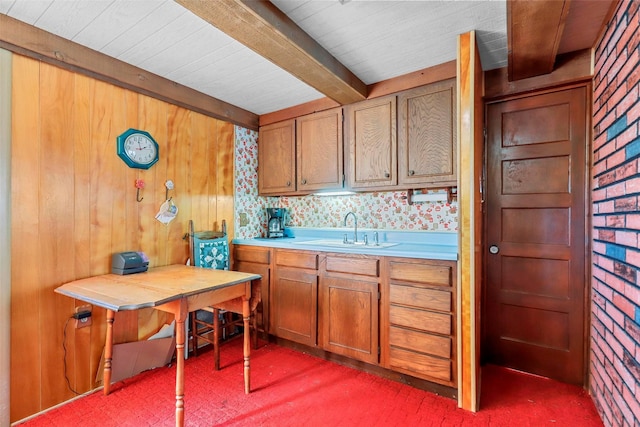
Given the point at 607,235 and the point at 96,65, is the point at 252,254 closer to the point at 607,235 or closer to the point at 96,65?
the point at 96,65

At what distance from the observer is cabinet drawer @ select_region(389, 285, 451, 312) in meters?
1.99

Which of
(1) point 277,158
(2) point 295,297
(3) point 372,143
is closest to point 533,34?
(3) point 372,143

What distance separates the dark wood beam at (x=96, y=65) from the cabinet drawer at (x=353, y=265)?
1.78 m

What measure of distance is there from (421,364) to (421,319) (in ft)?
0.99

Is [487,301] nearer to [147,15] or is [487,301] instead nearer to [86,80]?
[147,15]

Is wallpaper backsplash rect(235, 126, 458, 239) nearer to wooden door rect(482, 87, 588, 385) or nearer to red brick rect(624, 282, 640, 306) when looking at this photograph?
wooden door rect(482, 87, 588, 385)

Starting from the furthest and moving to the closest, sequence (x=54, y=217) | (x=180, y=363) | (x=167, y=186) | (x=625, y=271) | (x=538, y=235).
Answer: (x=167, y=186)
(x=538, y=235)
(x=54, y=217)
(x=180, y=363)
(x=625, y=271)

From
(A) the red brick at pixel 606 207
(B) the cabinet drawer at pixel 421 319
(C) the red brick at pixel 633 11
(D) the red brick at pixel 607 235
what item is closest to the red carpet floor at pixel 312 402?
(B) the cabinet drawer at pixel 421 319

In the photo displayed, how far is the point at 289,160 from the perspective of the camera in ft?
10.4

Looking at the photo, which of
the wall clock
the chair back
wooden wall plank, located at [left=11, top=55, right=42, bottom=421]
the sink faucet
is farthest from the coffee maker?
wooden wall plank, located at [left=11, top=55, right=42, bottom=421]

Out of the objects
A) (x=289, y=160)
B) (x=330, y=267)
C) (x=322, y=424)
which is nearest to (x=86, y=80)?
(x=289, y=160)

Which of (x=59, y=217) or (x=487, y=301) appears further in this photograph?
(x=487, y=301)

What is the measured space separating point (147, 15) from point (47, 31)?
2.32 ft

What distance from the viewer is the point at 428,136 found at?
2361mm
